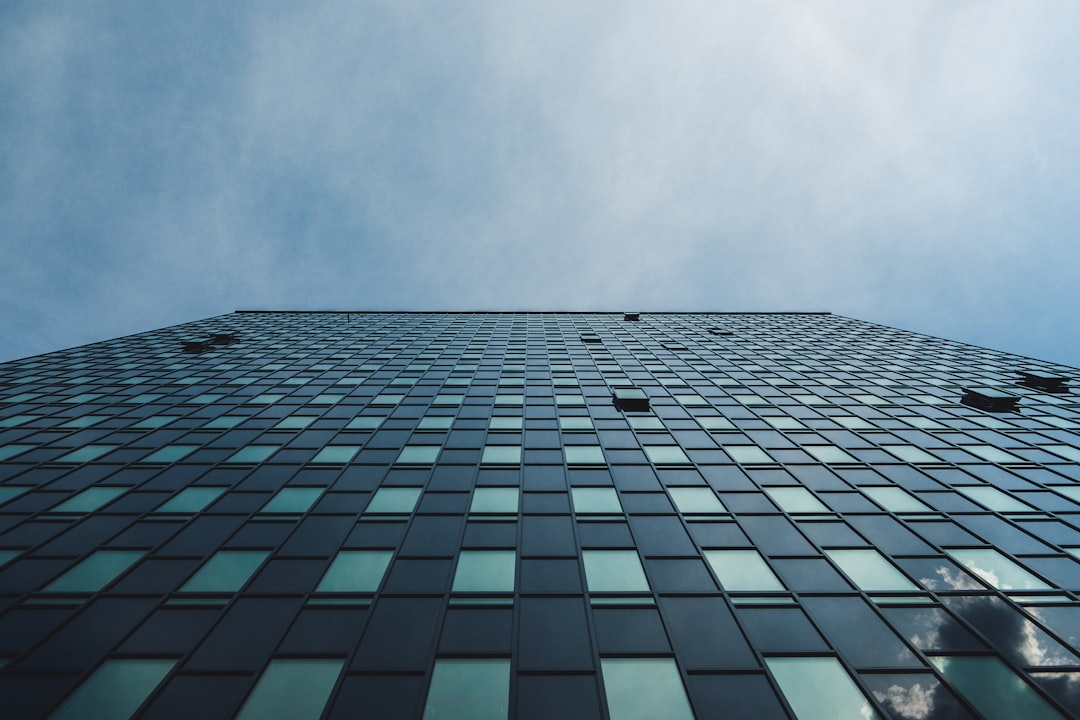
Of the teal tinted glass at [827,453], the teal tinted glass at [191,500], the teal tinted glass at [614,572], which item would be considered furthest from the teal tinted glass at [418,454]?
the teal tinted glass at [827,453]

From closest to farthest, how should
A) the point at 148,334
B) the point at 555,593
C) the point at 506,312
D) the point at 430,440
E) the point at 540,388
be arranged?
the point at 555,593 → the point at 430,440 → the point at 540,388 → the point at 148,334 → the point at 506,312

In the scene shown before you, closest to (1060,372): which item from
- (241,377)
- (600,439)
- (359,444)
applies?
(600,439)

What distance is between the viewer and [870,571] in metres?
13.3

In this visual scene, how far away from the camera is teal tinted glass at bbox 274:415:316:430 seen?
22.8 metres

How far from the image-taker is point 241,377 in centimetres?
3066

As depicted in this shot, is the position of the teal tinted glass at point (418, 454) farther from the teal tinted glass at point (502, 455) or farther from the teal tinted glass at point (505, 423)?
the teal tinted glass at point (505, 423)

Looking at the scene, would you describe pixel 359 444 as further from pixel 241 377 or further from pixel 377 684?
pixel 241 377

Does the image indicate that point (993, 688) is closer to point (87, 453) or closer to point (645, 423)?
point (645, 423)

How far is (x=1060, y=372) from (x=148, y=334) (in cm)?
7418

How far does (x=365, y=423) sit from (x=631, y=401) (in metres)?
13.4

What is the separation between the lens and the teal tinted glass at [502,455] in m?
19.6

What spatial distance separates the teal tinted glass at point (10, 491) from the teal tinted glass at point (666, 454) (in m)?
22.8

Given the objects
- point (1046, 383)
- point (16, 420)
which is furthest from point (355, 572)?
point (1046, 383)

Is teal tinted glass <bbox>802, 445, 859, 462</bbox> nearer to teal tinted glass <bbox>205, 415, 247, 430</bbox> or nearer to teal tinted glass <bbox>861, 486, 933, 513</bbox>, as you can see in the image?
teal tinted glass <bbox>861, 486, 933, 513</bbox>
